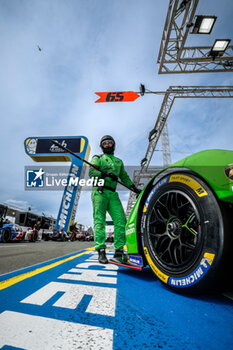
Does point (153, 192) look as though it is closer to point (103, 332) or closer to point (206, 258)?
point (206, 258)

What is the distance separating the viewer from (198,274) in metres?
0.90

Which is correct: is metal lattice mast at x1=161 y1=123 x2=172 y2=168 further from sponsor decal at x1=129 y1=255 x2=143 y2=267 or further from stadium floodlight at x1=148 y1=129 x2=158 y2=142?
sponsor decal at x1=129 y1=255 x2=143 y2=267

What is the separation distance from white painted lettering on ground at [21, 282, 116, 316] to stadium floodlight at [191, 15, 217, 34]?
8.91 meters

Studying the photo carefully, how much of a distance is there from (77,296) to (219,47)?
1002cm

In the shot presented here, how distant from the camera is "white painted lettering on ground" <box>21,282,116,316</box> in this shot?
869 mm

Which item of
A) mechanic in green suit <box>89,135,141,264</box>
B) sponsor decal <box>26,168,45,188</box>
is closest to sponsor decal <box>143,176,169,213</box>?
mechanic in green suit <box>89,135,141,264</box>

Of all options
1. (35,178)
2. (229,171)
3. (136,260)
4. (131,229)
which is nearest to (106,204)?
(131,229)

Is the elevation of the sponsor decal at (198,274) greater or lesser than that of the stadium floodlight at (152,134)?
lesser

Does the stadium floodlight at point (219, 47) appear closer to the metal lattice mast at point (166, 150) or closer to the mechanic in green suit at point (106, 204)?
the mechanic in green suit at point (106, 204)

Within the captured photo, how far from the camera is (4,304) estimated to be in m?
0.87

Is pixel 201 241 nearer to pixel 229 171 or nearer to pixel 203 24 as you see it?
pixel 229 171

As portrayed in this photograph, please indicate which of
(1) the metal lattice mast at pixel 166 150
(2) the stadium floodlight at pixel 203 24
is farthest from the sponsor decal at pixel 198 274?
(1) the metal lattice mast at pixel 166 150

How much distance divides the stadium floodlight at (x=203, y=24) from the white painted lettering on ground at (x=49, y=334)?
9.06 meters

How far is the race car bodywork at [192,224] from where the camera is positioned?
0.87 meters
